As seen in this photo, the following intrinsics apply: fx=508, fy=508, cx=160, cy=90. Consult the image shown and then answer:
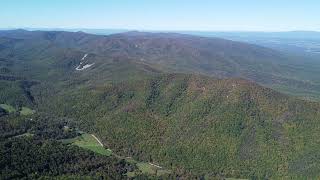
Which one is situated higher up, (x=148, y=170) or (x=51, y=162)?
(x=51, y=162)

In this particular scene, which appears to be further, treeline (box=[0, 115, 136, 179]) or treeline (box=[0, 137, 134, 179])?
treeline (box=[0, 137, 134, 179])

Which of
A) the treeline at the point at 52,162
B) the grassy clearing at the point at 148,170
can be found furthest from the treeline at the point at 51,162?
the grassy clearing at the point at 148,170

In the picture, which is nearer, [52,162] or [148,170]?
[52,162]

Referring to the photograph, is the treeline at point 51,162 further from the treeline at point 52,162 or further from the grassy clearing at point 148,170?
the grassy clearing at point 148,170

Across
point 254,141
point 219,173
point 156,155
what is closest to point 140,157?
point 156,155

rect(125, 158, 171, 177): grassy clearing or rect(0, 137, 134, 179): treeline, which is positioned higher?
rect(0, 137, 134, 179): treeline

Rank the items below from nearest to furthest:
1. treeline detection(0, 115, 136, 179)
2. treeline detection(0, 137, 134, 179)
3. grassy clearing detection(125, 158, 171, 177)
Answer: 1. treeline detection(0, 115, 136, 179)
2. treeline detection(0, 137, 134, 179)
3. grassy clearing detection(125, 158, 171, 177)

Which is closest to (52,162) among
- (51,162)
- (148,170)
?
(51,162)

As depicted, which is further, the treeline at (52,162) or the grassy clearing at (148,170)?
the grassy clearing at (148,170)

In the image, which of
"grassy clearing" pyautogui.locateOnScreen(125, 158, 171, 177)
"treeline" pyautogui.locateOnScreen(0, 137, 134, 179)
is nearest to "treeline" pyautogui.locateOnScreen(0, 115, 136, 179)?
"treeline" pyautogui.locateOnScreen(0, 137, 134, 179)

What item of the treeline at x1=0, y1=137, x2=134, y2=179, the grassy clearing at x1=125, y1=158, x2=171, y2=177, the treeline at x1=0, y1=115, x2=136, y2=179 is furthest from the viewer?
the grassy clearing at x1=125, y1=158, x2=171, y2=177

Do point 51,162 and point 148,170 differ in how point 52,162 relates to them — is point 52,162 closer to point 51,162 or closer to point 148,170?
point 51,162

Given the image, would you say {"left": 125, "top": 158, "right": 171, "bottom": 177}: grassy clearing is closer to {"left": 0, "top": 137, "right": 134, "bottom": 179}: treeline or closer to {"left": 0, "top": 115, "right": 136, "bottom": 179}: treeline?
{"left": 0, "top": 115, "right": 136, "bottom": 179}: treeline
